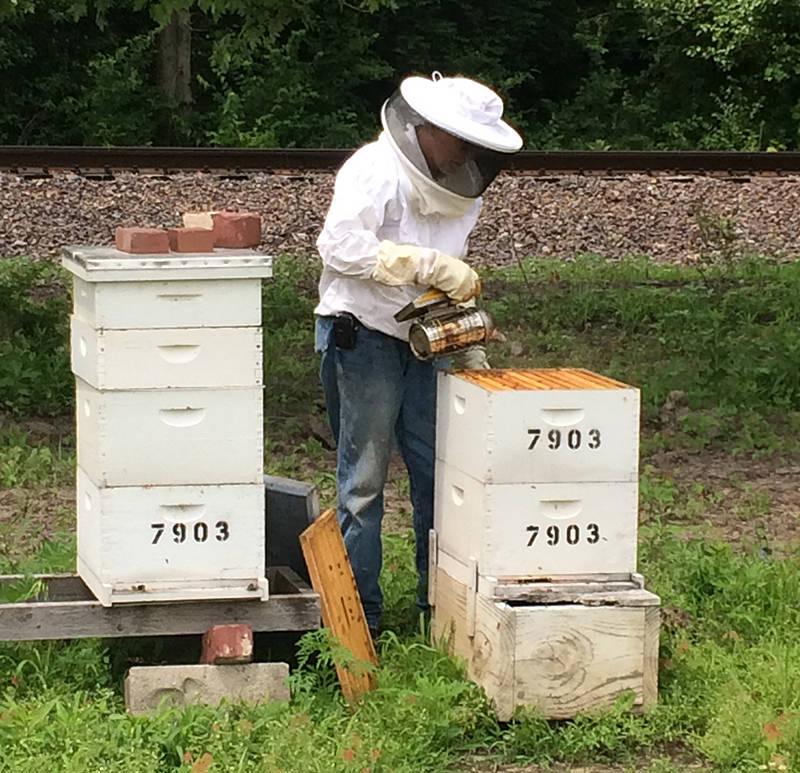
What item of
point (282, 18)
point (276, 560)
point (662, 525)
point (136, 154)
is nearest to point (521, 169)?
point (136, 154)

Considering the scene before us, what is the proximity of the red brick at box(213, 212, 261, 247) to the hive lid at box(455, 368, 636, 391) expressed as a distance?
0.77 metres

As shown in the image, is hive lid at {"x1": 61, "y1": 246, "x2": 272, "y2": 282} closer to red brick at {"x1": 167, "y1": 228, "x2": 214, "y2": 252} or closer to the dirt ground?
red brick at {"x1": 167, "y1": 228, "x2": 214, "y2": 252}

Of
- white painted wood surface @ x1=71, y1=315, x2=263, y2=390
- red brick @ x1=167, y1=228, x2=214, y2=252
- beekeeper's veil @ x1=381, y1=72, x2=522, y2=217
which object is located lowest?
white painted wood surface @ x1=71, y1=315, x2=263, y2=390

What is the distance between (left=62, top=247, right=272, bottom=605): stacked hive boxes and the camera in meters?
4.62

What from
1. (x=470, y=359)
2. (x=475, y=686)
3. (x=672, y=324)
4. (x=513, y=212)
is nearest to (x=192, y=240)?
(x=470, y=359)

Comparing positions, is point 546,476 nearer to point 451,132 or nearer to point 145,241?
point 451,132

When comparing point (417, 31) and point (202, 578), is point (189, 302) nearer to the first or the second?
point (202, 578)

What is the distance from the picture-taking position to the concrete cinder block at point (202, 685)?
15.4ft

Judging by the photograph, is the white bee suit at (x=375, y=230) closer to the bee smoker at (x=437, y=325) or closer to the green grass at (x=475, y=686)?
the bee smoker at (x=437, y=325)

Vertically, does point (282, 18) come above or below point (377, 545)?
above

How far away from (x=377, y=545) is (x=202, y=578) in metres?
0.73

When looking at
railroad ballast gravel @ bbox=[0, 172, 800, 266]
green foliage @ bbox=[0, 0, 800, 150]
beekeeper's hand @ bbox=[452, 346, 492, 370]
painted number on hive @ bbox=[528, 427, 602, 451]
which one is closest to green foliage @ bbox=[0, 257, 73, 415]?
railroad ballast gravel @ bbox=[0, 172, 800, 266]

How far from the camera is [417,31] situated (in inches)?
975

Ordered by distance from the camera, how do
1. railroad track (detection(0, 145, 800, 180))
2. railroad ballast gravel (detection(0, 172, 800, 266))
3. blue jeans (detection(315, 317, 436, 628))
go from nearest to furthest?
1. blue jeans (detection(315, 317, 436, 628))
2. railroad ballast gravel (detection(0, 172, 800, 266))
3. railroad track (detection(0, 145, 800, 180))
